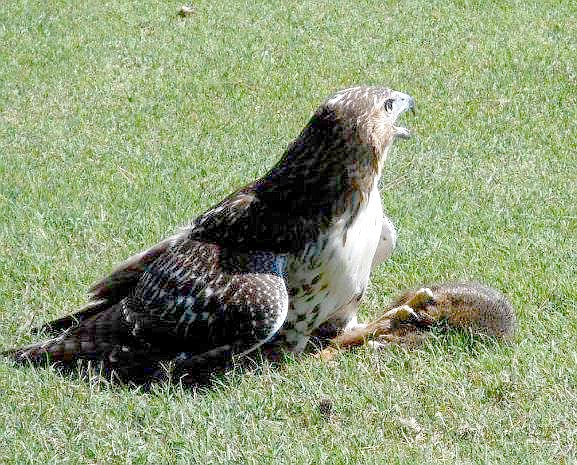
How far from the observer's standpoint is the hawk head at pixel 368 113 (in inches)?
195

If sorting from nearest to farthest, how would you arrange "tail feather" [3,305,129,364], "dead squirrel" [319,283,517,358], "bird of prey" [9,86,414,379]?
"bird of prey" [9,86,414,379], "tail feather" [3,305,129,364], "dead squirrel" [319,283,517,358]

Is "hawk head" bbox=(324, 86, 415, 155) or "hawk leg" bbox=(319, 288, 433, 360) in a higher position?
"hawk head" bbox=(324, 86, 415, 155)

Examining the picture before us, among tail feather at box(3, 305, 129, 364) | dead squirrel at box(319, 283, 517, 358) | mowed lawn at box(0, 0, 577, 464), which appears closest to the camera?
mowed lawn at box(0, 0, 577, 464)

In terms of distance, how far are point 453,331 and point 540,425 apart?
93 centimetres

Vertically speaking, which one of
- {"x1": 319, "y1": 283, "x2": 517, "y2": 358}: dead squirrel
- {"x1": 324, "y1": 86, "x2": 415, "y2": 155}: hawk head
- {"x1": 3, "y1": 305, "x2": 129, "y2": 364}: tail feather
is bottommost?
{"x1": 3, "y1": 305, "x2": 129, "y2": 364}: tail feather

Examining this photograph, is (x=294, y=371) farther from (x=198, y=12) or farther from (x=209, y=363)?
(x=198, y=12)

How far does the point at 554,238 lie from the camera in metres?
6.49

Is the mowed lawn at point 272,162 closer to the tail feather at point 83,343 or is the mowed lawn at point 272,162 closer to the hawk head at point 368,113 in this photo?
the tail feather at point 83,343

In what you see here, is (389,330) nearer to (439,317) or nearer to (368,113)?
(439,317)

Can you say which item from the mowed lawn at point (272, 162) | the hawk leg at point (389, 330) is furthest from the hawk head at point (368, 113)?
the mowed lawn at point (272, 162)

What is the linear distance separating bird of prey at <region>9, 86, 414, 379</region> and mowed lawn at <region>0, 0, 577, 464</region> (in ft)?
0.74

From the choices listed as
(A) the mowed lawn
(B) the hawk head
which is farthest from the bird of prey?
(A) the mowed lawn

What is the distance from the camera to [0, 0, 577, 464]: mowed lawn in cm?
462

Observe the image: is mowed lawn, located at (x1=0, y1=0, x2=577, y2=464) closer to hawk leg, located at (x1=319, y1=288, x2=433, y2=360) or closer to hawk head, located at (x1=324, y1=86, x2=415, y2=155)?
hawk leg, located at (x1=319, y1=288, x2=433, y2=360)
